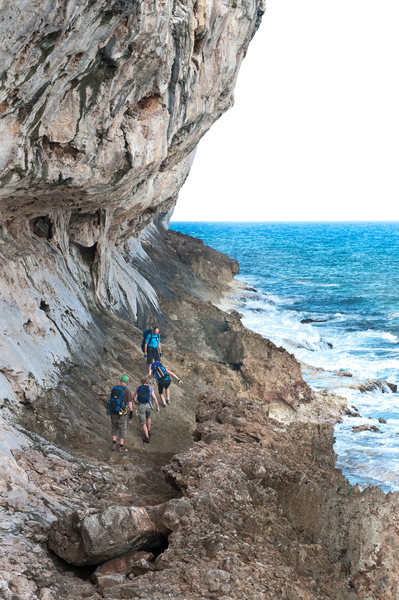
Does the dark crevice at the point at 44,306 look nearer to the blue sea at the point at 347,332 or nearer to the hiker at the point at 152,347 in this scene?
the hiker at the point at 152,347

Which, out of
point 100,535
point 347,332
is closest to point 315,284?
point 347,332

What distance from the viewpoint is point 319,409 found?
17.2 meters

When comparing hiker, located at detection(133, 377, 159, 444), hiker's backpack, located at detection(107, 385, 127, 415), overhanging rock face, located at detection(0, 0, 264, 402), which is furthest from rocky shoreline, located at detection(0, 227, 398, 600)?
overhanging rock face, located at detection(0, 0, 264, 402)

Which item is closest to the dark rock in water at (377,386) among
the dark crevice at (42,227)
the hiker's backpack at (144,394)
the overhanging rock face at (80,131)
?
the overhanging rock face at (80,131)

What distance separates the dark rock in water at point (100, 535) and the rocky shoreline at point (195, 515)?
0.01m

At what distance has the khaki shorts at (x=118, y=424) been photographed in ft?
32.8

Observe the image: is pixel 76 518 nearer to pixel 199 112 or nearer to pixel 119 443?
pixel 119 443

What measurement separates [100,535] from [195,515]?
1219 mm

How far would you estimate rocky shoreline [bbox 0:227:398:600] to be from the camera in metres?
5.40

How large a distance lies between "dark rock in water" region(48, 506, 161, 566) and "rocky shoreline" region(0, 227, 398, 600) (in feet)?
0.05

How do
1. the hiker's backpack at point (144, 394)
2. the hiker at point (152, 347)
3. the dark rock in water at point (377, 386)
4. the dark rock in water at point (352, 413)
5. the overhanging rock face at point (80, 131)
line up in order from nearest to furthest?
1. the overhanging rock face at point (80, 131)
2. the hiker's backpack at point (144, 394)
3. the hiker at point (152, 347)
4. the dark rock in water at point (352, 413)
5. the dark rock in water at point (377, 386)

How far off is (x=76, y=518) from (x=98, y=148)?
739 centimetres

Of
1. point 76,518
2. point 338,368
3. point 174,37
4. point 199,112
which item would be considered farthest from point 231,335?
point 76,518

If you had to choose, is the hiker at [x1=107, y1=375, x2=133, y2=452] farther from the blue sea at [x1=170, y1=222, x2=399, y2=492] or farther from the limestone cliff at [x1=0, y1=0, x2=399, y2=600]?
the blue sea at [x1=170, y1=222, x2=399, y2=492]
